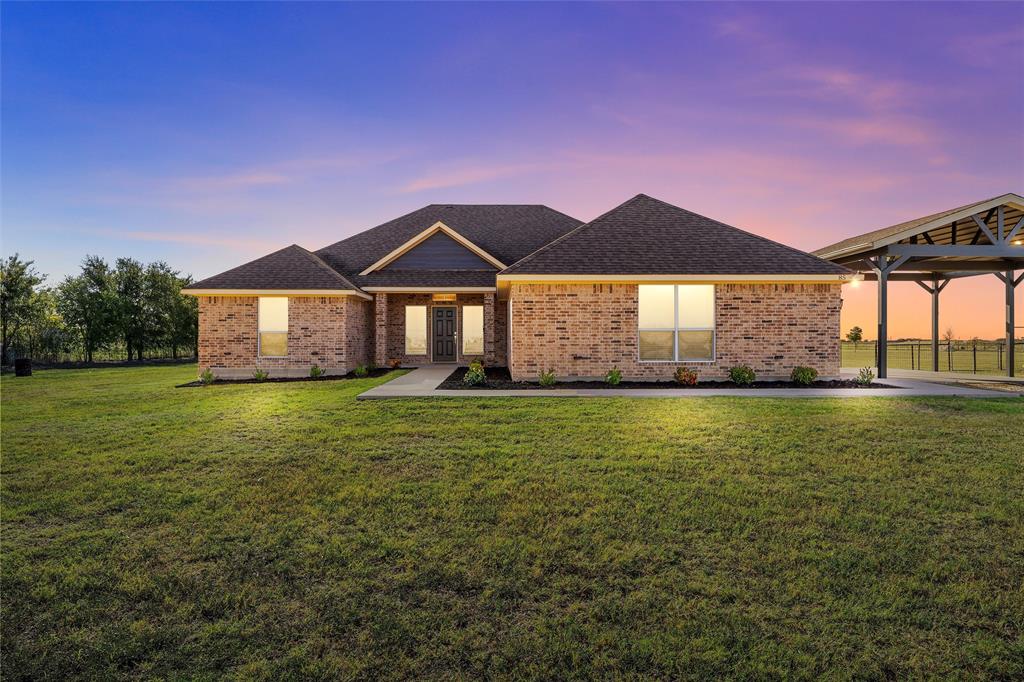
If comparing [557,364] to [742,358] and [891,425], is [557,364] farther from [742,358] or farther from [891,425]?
[891,425]

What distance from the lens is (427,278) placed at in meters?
18.7

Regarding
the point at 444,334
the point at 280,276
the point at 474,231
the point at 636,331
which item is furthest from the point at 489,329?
the point at 280,276

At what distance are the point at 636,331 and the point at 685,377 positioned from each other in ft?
5.70

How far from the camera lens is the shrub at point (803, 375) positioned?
1285cm

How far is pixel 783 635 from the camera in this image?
3018 millimetres

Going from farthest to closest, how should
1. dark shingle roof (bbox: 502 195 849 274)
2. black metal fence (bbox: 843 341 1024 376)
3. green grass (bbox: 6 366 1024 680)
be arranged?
black metal fence (bbox: 843 341 1024 376)
dark shingle roof (bbox: 502 195 849 274)
green grass (bbox: 6 366 1024 680)

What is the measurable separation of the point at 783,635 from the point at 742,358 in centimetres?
1150

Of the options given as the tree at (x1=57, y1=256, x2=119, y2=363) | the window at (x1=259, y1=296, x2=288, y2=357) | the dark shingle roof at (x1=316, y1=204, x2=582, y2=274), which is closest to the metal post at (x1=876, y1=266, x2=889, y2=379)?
the dark shingle roof at (x1=316, y1=204, x2=582, y2=274)

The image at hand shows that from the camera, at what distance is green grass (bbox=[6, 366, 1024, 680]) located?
9.50 feet

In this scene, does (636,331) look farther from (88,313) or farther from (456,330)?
(88,313)

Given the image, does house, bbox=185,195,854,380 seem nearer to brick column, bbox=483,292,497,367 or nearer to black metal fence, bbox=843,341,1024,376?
brick column, bbox=483,292,497,367

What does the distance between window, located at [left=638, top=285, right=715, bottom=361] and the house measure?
0.09 feet

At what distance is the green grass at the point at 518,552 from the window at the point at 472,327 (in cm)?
1183

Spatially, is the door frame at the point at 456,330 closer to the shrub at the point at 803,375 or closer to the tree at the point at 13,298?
the shrub at the point at 803,375
